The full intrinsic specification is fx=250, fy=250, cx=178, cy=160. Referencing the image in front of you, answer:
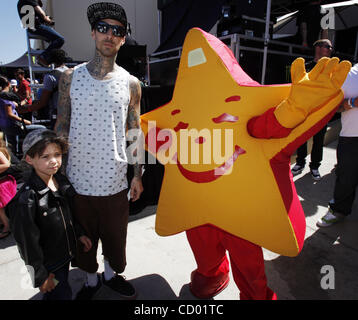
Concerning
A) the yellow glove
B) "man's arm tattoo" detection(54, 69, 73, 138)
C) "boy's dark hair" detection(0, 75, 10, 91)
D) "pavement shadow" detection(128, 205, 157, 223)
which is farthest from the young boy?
"boy's dark hair" detection(0, 75, 10, 91)

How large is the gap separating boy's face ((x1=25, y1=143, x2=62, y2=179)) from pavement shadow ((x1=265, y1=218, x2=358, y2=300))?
5.69 feet

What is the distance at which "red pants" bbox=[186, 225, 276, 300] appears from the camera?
4.73ft

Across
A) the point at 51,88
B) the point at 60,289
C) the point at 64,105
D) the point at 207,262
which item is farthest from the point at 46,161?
the point at 51,88

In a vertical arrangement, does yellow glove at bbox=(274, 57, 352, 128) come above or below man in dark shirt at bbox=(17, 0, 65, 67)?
below

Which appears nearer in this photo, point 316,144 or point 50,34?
point 316,144

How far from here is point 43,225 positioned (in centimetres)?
132

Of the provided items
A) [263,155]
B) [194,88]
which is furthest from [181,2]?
[263,155]

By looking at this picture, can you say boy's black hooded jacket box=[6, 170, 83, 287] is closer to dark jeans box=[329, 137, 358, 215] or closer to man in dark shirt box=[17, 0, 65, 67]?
dark jeans box=[329, 137, 358, 215]

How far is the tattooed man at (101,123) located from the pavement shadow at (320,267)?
134 cm

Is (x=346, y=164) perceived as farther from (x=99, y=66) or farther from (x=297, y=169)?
(x=99, y=66)

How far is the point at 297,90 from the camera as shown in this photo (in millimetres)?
1122

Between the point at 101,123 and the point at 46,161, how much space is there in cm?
36

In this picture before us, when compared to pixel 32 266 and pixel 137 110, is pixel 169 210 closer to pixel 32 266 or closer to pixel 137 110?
pixel 137 110

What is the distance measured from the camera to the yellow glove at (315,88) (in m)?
1.08
